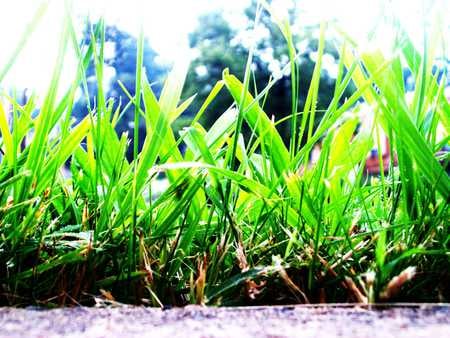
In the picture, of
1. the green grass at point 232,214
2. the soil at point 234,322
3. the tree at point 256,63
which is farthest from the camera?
the tree at point 256,63

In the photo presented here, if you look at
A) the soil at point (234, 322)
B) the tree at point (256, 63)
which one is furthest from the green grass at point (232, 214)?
the tree at point (256, 63)

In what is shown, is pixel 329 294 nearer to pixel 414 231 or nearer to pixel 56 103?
pixel 414 231

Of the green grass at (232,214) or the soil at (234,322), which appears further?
the green grass at (232,214)

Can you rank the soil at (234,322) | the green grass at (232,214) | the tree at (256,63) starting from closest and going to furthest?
the soil at (234,322), the green grass at (232,214), the tree at (256,63)

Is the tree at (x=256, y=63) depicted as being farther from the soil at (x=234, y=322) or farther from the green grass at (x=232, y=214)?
the soil at (x=234, y=322)

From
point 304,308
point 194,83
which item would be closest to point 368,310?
point 304,308

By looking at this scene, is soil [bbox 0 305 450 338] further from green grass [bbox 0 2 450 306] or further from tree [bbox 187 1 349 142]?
tree [bbox 187 1 349 142]

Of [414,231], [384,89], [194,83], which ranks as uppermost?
[384,89]
